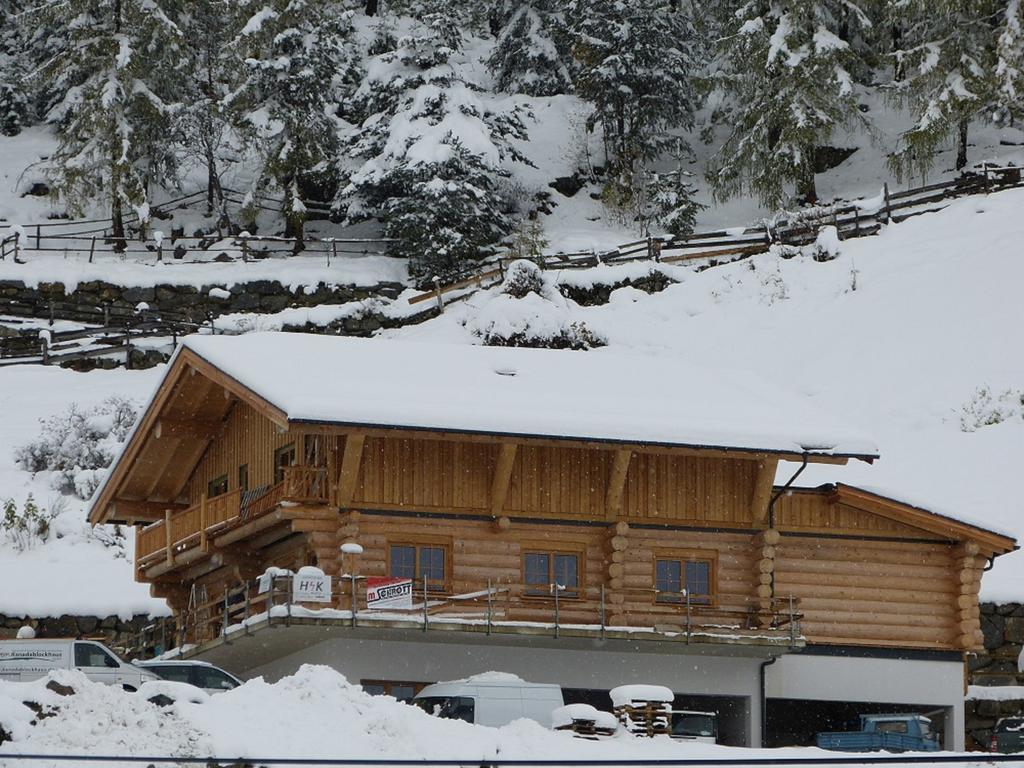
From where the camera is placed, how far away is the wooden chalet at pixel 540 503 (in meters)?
32.7

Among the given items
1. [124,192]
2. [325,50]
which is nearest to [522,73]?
[325,50]

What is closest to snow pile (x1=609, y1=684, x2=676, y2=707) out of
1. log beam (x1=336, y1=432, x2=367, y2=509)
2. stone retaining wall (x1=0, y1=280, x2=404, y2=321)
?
log beam (x1=336, y1=432, x2=367, y2=509)

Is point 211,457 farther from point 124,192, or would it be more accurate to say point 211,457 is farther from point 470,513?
point 124,192

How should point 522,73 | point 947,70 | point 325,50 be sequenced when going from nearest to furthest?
1. point 947,70
2. point 325,50
3. point 522,73

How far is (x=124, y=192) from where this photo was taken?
62469 mm

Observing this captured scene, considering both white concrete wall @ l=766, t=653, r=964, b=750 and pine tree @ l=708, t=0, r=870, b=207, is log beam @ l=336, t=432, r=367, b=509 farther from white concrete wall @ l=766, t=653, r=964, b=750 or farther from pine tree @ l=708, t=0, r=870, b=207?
pine tree @ l=708, t=0, r=870, b=207

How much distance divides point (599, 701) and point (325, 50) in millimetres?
36278

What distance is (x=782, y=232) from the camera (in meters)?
59.0

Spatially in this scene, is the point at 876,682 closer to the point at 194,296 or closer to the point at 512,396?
the point at 512,396

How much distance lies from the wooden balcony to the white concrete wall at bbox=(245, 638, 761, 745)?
98.0 inches

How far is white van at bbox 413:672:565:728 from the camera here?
28.3m

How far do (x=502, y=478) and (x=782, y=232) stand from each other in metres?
27.8

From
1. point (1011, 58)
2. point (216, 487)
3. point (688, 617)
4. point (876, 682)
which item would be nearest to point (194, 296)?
point (216, 487)

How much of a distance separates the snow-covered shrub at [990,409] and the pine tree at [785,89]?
52.8ft
